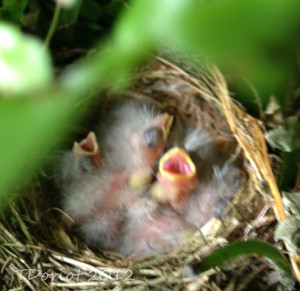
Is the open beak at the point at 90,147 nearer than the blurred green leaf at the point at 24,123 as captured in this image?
No

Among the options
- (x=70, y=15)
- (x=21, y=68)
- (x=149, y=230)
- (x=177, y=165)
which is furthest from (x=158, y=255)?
(x=21, y=68)

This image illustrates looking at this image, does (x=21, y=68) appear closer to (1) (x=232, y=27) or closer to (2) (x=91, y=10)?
(1) (x=232, y=27)

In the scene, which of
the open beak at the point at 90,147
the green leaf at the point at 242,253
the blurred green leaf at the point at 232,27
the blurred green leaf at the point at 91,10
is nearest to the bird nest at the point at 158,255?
the green leaf at the point at 242,253

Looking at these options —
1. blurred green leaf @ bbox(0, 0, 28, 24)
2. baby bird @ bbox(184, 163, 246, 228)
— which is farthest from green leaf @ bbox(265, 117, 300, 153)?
blurred green leaf @ bbox(0, 0, 28, 24)

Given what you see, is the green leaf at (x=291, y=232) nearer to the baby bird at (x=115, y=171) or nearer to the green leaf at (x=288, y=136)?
the green leaf at (x=288, y=136)

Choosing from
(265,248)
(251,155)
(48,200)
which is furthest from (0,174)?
(48,200)
